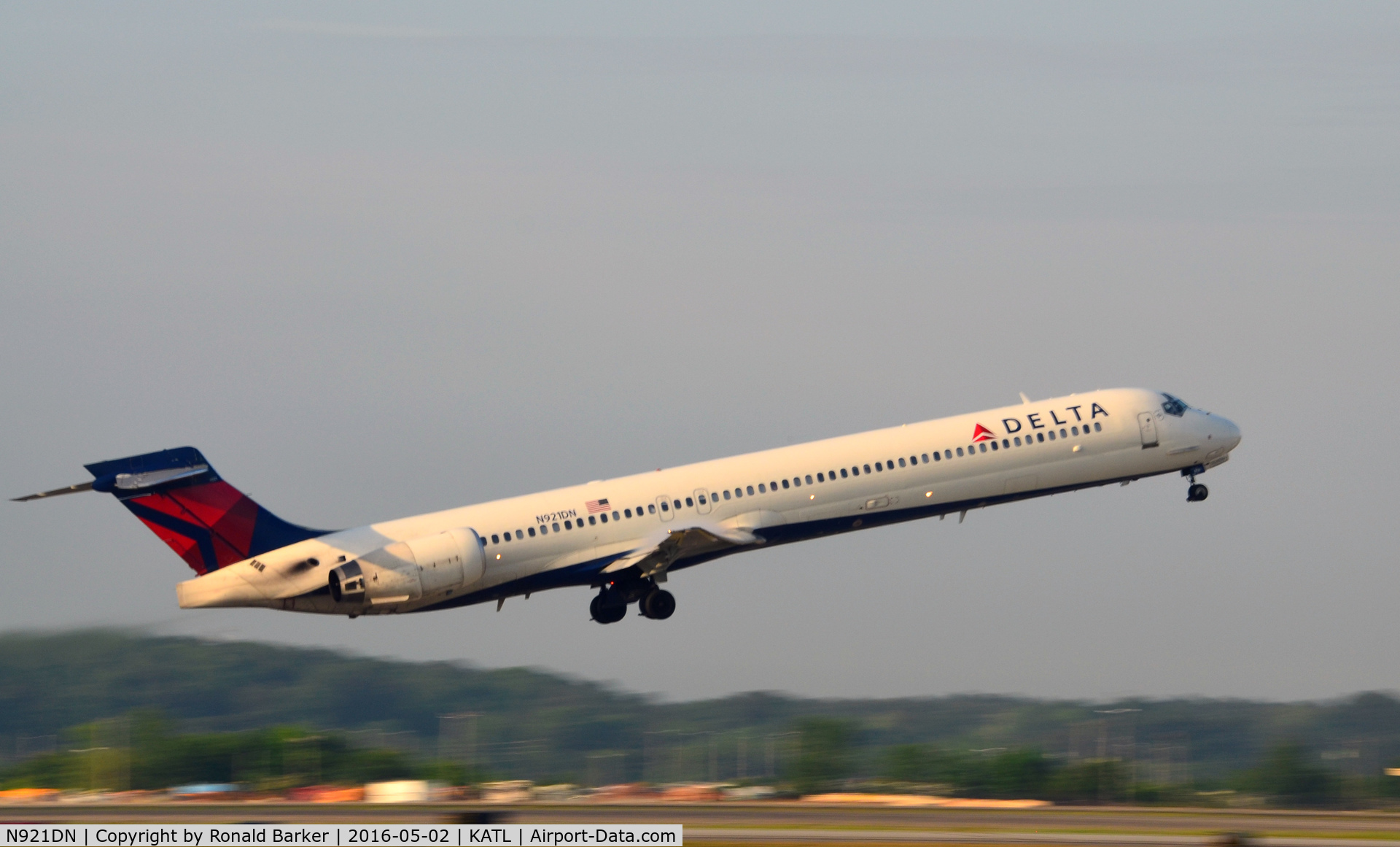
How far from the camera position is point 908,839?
43.7 meters

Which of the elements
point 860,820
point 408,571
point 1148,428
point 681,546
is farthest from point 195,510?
point 1148,428

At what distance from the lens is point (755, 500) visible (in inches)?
2128

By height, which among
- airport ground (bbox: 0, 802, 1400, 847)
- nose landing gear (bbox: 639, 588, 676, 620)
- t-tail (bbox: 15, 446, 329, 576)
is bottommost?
airport ground (bbox: 0, 802, 1400, 847)

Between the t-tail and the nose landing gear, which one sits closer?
the t-tail

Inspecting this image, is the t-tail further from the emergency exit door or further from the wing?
the emergency exit door

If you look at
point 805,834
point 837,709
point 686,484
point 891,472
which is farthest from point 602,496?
point 837,709

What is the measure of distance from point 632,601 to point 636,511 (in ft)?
11.4

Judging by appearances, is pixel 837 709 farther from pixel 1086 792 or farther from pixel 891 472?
pixel 891 472

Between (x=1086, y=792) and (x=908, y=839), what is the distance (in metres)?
28.4

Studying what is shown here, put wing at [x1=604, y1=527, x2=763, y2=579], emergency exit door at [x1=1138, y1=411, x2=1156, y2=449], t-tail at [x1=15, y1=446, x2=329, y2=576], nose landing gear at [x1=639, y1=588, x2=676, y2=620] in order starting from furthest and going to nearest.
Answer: emergency exit door at [x1=1138, y1=411, x2=1156, y2=449] → nose landing gear at [x1=639, y1=588, x2=676, y2=620] → wing at [x1=604, y1=527, x2=763, y2=579] → t-tail at [x1=15, y1=446, x2=329, y2=576]

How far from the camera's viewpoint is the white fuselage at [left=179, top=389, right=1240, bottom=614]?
51.5m
